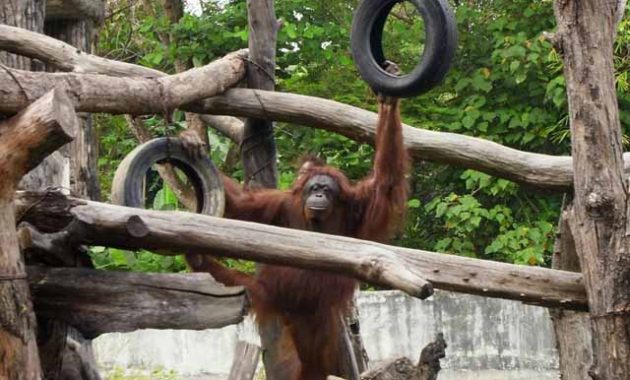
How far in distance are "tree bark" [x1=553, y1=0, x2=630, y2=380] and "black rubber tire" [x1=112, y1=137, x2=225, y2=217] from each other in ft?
5.50

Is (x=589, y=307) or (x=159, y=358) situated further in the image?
(x=159, y=358)

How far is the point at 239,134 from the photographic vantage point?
23.4 ft

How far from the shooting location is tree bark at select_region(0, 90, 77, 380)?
3.75m

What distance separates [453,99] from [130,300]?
7339mm

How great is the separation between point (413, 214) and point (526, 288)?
6.64 metres

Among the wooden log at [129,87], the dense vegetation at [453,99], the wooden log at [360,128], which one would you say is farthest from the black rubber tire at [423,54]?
the dense vegetation at [453,99]

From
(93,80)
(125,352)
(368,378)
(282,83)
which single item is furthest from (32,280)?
(282,83)

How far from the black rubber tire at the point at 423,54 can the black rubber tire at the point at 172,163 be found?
A: 88cm

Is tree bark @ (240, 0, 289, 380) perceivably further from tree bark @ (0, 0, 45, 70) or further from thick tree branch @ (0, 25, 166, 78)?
tree bark @ (0, 0, 45, 70)

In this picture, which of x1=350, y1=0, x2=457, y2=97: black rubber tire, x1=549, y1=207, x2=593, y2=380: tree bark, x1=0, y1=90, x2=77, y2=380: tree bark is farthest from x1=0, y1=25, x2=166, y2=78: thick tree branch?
x1=549, y1=207, x2=593, y2=380: tree bark

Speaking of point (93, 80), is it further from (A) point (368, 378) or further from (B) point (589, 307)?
(B) point (589, 307)

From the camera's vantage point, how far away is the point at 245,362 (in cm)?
668

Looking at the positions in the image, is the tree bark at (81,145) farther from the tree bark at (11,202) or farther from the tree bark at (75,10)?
→ the tree bark at (11,202)

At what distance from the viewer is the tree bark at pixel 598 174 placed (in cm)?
492
